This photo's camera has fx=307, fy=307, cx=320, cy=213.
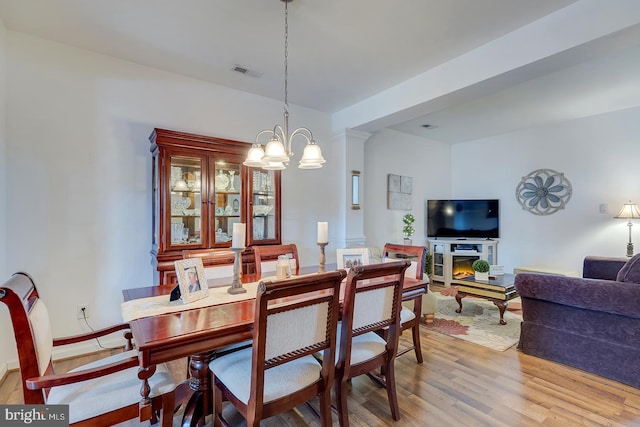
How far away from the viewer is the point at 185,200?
9.64 ft

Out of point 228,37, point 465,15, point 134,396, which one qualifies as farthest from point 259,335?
point 465,15

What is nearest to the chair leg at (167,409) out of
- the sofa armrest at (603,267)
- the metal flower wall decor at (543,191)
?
the sofa armrest at (603,267)

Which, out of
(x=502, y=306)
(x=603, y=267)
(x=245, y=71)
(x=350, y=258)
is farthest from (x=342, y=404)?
(x=603, y=267)

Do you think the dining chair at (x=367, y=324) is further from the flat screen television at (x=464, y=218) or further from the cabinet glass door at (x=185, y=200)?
the flat screen television at (x=464, y=218)

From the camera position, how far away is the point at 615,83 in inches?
135

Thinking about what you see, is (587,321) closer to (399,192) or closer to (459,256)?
(459,256)

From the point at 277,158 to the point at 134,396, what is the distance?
1460 millimetres

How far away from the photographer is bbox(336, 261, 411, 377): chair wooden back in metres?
1.57

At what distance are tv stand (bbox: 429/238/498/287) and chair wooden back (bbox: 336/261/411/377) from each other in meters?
3.95

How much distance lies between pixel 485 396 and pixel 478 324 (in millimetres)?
1493

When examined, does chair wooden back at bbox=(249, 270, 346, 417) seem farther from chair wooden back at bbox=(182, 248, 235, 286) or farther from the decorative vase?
the decorative vase

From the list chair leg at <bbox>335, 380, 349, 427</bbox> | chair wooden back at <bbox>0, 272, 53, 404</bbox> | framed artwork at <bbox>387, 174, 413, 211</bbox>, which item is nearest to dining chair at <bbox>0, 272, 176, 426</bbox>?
chair wooden back at <bbox>0, 272, 53, 404</bbox>

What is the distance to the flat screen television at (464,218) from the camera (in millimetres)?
5527

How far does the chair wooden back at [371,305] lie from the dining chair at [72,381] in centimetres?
86
